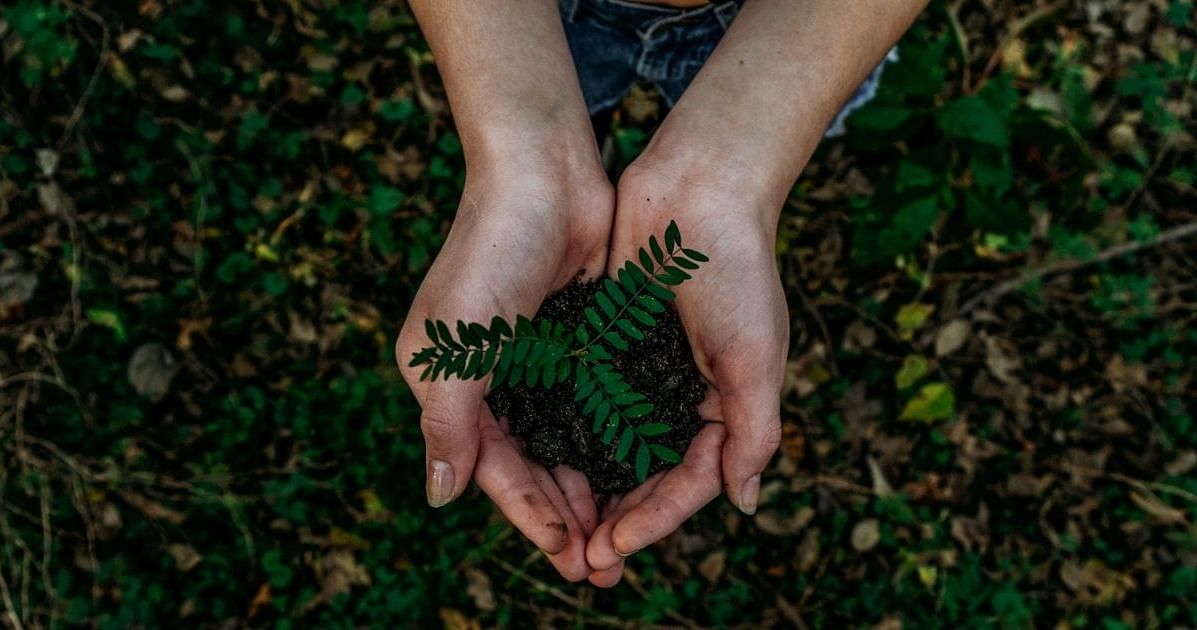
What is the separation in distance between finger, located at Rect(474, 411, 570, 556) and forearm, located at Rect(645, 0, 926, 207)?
0.98 m

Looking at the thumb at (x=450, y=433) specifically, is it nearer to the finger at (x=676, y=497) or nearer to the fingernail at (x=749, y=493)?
the finger at (x=676, y=497)

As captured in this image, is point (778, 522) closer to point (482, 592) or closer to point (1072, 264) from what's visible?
point (482, 592)

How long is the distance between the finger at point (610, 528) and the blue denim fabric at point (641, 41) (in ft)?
4.64

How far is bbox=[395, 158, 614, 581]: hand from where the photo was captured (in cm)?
236

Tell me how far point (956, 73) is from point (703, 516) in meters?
2.35

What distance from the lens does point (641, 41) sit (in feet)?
10.0

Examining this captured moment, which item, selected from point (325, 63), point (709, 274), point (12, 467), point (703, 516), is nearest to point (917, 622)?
point (703, 516)

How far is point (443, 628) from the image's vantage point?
12.4 feet

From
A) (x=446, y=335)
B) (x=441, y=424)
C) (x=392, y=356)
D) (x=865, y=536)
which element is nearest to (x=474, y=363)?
(x=446, y=335)

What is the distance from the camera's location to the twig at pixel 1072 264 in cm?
406

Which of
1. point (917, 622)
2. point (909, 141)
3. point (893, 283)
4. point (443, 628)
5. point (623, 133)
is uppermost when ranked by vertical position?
point (623, 133)

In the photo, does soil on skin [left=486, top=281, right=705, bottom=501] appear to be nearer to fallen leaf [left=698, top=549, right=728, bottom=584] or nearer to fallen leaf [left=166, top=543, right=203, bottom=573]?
fallen leaf [left=698, top=549, right=728, bottom=584]

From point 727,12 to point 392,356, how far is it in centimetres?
205

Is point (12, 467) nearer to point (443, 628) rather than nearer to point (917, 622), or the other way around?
point (443, 628)
